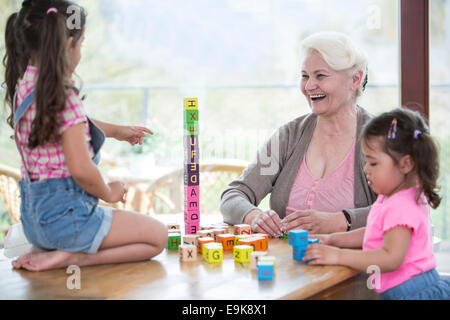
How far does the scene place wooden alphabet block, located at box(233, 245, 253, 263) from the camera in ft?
4.45

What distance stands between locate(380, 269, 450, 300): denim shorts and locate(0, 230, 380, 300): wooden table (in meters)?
0.14

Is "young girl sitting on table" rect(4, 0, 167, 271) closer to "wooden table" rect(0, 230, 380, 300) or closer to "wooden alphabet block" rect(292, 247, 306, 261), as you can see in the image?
"wooden table" rect(0, 230, 380, 300)

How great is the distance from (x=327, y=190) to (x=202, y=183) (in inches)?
56.8

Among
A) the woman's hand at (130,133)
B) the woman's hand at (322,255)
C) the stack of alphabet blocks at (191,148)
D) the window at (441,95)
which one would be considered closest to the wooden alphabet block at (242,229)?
the stack of alphabet blocks at (191,148)

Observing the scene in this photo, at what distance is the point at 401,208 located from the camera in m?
1.28

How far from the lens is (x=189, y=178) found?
1.51 m

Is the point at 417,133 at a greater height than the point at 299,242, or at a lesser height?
greater

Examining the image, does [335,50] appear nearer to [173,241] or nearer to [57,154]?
[173,241]

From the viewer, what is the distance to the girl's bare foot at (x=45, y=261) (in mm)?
1256

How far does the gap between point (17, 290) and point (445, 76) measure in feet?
28.5

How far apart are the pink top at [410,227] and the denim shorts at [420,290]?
0.04 feet

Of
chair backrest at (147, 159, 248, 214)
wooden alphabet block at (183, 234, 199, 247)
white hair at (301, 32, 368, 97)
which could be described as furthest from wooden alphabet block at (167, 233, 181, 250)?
chair backrest at (147, 159, 248, 214)

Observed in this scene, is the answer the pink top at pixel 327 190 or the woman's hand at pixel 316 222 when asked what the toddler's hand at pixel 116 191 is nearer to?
the woman's hand at pixel 316 222

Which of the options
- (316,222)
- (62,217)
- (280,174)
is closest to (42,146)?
(62,217)
